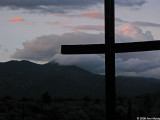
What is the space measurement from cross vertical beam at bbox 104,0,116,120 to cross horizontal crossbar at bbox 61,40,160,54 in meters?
0.12

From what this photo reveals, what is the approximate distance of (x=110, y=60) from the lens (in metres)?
6.71

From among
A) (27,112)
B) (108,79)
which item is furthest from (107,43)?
(27,112)

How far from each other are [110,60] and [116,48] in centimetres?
28

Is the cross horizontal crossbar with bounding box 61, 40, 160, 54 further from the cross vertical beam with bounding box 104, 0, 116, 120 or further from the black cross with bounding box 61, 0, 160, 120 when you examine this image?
the cross vertical beam with bounding box 104, 0, 116, 120

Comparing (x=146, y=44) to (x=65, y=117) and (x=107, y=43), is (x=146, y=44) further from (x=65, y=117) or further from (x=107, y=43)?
(x=65, y=117)

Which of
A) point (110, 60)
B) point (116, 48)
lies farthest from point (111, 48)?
point (110, 60)

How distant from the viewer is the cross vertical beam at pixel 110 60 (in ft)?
21.8

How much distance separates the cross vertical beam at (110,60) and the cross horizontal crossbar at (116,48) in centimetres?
12

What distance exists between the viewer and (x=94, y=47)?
23.4ft

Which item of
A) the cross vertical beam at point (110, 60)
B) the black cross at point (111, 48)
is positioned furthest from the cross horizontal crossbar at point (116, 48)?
the cross vertical beam at point (110, 60)

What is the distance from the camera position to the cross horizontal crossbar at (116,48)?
6.62 meters

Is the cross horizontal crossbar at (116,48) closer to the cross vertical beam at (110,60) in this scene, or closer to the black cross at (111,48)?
the black cross at (111,48)

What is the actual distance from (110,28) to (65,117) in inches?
501

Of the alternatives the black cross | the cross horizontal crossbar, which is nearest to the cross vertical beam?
the black cross
